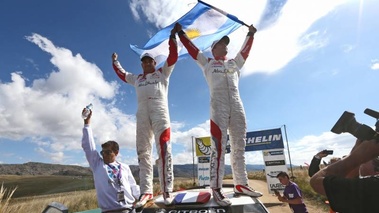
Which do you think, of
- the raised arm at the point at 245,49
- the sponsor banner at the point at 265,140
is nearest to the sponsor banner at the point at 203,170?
the sponsor banner at the point at 265,140

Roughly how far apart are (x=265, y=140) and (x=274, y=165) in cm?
159

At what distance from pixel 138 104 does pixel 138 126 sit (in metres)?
0.40

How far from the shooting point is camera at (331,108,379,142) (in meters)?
1.90

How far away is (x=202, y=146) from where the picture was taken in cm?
1952

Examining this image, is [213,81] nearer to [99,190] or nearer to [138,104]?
[138,104]

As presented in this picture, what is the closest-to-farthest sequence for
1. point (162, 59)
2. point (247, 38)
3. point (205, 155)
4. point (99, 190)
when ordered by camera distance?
point (99, 190)
point (247, 38)
point (162, 59)
point (205, 155)

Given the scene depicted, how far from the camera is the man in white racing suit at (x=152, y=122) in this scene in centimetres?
455

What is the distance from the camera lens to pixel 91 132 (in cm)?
402

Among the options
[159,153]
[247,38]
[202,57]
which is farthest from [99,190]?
[247,38]

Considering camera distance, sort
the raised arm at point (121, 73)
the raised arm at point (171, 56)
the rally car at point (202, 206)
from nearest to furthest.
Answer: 1. the rally car at point (202, 206)
2. the raised arm at point (171, 56)
3. the raised arm at point (121, 73)

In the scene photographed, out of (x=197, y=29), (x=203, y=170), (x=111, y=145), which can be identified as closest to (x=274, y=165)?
(x=203, y=170)

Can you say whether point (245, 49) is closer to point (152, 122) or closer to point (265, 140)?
point (152, 122)

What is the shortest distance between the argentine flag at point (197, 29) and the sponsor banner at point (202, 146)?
13.1 metres

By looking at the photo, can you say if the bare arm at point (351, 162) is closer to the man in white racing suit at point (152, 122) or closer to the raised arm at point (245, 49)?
the man in white racing suit at point (152, 122)
